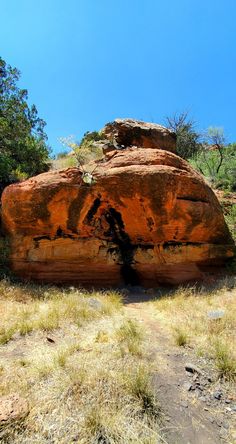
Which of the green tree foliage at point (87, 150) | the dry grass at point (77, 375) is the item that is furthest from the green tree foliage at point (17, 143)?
the dry grass at point (77, 375)

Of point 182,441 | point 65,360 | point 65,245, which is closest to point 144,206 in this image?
point 65,245

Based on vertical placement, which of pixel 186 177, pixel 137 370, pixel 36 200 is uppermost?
pixel 186 177

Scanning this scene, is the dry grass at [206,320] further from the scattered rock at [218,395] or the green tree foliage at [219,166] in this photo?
the green tree foliage at [219,166]

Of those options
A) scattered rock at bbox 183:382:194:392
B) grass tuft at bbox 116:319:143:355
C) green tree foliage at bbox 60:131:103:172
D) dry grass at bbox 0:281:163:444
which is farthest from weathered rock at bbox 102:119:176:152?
scattered rock at bbox 183:382:194:392

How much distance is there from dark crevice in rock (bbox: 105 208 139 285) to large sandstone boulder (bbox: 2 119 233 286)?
25 millimetres

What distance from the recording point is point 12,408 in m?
2.77

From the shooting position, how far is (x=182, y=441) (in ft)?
8.79

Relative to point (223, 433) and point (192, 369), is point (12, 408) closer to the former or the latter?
point (223, 433)

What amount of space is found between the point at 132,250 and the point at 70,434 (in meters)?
5.26

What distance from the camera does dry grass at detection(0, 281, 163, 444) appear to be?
266 centimetres

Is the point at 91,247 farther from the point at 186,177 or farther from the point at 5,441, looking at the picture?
the point at 5,441

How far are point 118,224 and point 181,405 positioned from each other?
4863 millimetres

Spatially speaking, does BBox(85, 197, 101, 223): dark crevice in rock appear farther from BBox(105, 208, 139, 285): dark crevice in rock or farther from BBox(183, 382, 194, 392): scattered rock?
BBox(183, 382, 194, 392): scattered rock

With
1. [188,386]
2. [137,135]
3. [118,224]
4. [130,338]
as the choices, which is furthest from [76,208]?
[188,386]
